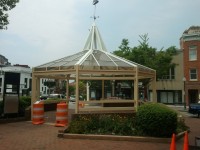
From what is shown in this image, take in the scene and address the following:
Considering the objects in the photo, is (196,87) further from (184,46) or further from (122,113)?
(122,113)

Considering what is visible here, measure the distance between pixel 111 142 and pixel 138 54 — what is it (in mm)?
27707

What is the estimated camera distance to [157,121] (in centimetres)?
1139

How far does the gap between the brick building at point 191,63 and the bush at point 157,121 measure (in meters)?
37.4

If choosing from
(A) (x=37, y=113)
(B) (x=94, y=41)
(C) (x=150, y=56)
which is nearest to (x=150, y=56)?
(C) (x=150, y=56)

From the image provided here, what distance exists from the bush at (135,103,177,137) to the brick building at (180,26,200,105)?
37.4 metres

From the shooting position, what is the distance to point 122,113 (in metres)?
15.0

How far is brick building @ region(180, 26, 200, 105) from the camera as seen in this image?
156 ft

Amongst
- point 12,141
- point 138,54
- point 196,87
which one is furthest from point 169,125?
point 196,87

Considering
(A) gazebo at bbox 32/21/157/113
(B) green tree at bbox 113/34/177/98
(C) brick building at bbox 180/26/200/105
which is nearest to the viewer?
(A) gazebo at bbox 32/21/157/113

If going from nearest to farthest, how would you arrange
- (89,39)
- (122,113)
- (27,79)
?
(122,113), (89,39), (27,79)

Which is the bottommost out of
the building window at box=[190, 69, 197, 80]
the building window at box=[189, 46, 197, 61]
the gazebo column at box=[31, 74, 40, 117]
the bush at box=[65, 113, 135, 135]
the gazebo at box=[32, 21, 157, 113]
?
the bush at box=[65, 113, 135, 135]

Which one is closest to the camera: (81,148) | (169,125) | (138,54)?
(81,148)

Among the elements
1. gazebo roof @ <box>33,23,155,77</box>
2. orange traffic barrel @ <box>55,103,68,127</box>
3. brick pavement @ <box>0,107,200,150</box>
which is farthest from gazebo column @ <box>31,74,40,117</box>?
brick pavement @ <box>0,107,200,150</box>

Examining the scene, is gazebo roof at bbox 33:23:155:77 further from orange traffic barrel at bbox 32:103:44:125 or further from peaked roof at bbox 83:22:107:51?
orange traffic barrel at bbox 32:103:44:125
